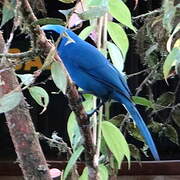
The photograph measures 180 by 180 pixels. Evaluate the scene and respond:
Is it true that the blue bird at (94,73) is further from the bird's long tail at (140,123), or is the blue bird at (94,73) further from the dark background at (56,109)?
the dark background at (56,109)

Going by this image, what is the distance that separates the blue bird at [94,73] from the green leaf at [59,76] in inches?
23.7

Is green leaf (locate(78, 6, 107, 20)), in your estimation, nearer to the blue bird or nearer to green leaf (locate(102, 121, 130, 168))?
green leaf (locate(102, 121, 130, 168))

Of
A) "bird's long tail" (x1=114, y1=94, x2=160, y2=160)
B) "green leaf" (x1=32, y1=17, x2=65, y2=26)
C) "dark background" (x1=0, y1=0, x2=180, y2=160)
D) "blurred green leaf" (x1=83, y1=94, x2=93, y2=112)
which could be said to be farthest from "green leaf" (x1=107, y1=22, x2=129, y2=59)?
"dark background" (x1=0, y1=0, x2=180, y2=160)

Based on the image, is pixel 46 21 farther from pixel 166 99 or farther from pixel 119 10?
pixel 166 99

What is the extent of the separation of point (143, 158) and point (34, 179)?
6.57 feet

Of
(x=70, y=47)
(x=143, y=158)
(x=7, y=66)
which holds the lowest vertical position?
(x=143, y=158)

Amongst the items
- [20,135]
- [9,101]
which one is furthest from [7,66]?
[20,135]

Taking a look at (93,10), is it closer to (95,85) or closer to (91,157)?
(91,157)

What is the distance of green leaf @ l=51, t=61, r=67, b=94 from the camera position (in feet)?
2.64

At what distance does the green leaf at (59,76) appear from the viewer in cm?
80

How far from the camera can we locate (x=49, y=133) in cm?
299

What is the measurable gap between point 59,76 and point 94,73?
0.78 m

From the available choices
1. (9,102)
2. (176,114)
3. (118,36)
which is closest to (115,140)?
(118,36)

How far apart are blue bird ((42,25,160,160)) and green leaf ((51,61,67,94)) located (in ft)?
1.97
